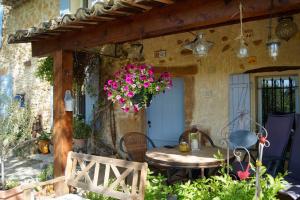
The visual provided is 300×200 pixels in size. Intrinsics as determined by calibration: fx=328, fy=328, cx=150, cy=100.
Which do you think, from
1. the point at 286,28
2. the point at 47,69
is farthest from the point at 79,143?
the point at 286,28

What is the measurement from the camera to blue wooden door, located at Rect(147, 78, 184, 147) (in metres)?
5.70

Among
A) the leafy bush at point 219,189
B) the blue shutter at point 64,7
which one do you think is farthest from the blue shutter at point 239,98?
the blue shutter at point 64,7

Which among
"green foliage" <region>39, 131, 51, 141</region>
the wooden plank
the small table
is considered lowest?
"green foliage" <region>39, 131, 51, 141</region>

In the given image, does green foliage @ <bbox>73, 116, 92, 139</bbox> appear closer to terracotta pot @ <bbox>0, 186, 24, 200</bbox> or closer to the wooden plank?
the wooden plank

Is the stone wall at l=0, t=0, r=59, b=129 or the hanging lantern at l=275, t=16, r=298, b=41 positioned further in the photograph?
the stone wall at l=0, t=0, r=59, b=129

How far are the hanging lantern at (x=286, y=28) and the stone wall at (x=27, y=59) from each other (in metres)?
5.48

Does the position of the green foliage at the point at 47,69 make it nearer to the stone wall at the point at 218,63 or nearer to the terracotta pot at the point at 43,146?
the terracotta pot at the point at 43,146

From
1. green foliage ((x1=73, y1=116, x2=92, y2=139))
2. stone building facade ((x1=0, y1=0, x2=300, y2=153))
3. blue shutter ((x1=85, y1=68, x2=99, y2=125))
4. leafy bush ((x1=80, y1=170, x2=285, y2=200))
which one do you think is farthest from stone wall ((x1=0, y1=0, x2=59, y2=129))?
leafy bush ((x1=80, y1=170, x2=285, y2=200))

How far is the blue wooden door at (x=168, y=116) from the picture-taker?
225 inches

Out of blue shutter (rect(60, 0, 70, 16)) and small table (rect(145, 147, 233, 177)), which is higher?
blue shutter (rect(60, 0, 70, 16))

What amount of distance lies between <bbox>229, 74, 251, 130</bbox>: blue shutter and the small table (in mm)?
744

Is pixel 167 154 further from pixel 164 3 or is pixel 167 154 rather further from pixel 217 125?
pixel 164 3

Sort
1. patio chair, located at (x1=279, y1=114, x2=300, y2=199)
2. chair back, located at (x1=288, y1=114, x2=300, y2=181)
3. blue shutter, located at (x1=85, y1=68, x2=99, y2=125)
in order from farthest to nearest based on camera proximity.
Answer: blue shutter, located at (x1=85, y1=68, x2=99, y2=125), chair back, located at (x1=288, y1=114, x2=300, y2=181), patio chair, located at (x1=279, y1=114, x2=300, y2=199)

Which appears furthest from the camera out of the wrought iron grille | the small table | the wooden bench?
the wrought iron grille
